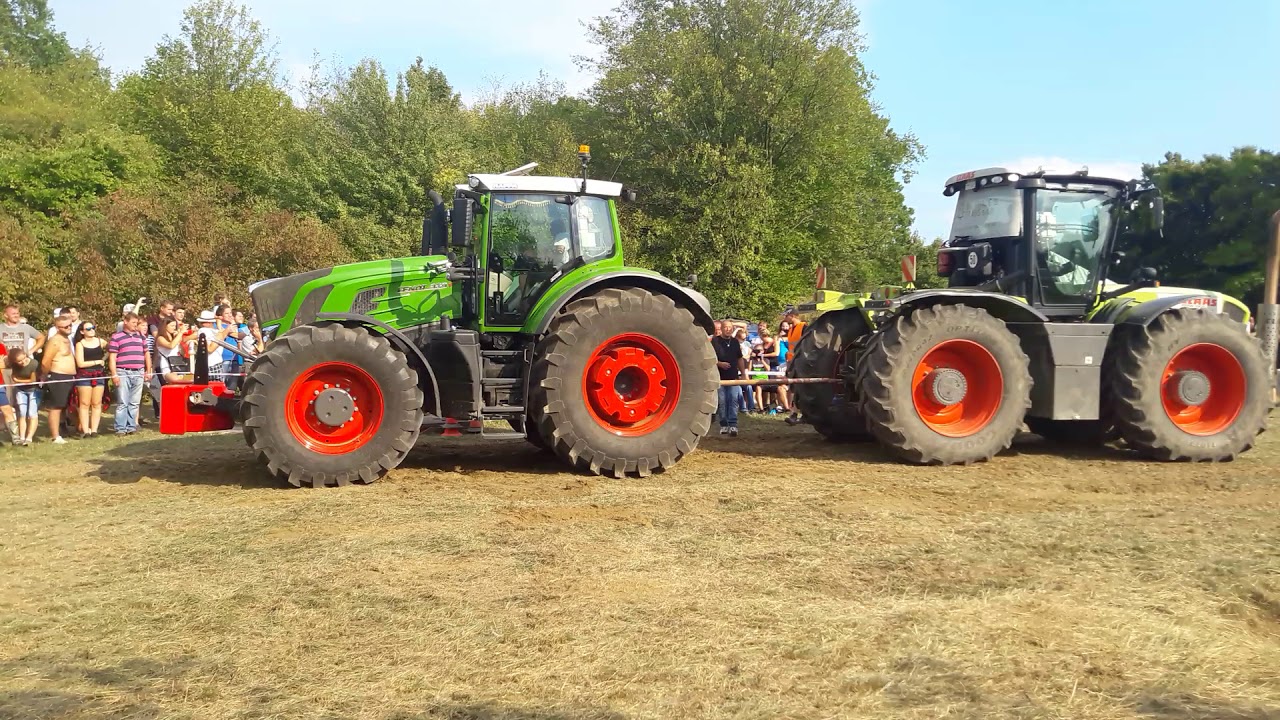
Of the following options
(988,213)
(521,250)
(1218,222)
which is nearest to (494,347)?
(521,250)

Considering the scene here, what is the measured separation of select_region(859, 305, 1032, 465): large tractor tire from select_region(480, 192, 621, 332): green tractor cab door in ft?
9.03

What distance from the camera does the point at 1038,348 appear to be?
27.6 feet

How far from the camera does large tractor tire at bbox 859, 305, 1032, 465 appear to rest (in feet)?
26.3

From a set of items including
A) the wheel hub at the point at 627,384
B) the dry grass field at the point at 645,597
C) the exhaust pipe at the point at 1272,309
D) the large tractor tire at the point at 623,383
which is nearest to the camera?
the dry grass field at the point at 645,597

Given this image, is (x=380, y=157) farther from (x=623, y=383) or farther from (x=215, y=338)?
(x=623, y=383)

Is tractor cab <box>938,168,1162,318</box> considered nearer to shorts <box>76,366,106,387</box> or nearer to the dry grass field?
the dry grass field

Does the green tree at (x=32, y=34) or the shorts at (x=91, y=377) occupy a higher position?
the green tree at (x=32, y=34)

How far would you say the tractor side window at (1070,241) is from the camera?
8.83 metres

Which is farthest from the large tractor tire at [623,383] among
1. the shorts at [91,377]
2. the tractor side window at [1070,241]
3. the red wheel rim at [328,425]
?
the shorts at [91,377]

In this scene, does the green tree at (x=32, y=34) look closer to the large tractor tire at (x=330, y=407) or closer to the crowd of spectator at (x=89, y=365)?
the crowd of spectator at (x=89, y=365)

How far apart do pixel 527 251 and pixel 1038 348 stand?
4.80m

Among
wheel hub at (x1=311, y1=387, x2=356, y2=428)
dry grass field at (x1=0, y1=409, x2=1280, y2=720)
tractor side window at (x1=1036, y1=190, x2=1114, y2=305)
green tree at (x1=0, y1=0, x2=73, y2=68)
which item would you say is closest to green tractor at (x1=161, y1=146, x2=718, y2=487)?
wheel hub at (x1=311, y1=387, x2=356, y2=428)

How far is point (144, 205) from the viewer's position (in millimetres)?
19938

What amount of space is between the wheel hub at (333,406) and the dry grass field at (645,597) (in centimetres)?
59
